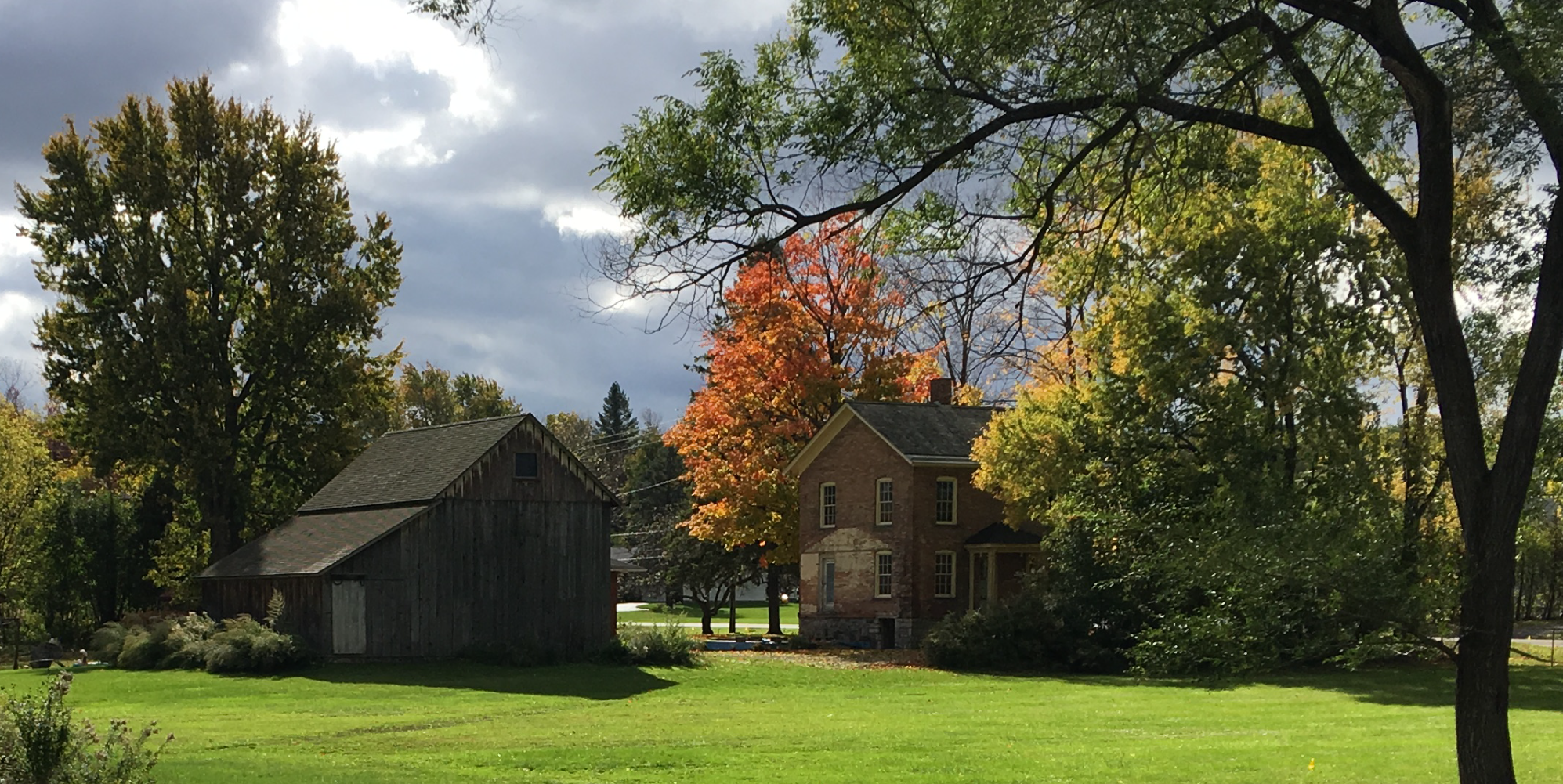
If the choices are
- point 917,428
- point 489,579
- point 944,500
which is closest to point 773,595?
point 944,500

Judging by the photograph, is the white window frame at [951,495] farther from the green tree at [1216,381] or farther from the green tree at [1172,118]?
the green tree at [1172,118]

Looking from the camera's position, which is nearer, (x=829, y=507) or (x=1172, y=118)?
(x=1172, y=118)

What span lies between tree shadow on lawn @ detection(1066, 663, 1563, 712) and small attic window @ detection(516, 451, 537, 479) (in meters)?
15.4

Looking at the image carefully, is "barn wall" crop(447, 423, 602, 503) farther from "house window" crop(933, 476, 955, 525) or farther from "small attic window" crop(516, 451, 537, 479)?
"house window" crop(933, 476, 955, 525)

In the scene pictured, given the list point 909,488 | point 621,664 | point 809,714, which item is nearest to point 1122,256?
point 809,714

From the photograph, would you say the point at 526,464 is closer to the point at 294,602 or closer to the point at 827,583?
the point at 294,602

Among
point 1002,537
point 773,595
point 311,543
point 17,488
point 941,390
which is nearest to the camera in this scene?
point 311,543

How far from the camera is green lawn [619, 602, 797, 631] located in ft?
245

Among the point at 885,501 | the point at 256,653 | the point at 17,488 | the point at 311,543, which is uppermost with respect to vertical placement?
the point at 17,488

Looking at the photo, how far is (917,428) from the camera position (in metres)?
46.1

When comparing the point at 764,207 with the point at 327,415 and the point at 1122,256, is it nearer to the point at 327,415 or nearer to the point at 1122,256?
the point at 1122,256

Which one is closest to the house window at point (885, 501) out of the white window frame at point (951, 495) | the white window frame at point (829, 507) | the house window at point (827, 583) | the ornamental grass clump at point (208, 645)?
the white window frame at point (951, 495)

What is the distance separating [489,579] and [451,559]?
1.19 metres

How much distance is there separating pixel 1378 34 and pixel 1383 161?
3.61m
